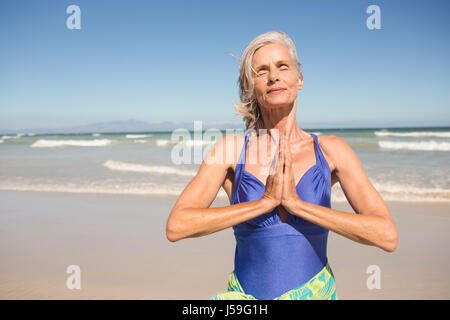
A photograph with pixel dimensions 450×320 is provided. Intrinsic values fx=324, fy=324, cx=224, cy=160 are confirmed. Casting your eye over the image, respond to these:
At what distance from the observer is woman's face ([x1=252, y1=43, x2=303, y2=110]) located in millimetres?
1715

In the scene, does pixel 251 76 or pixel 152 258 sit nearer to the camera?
pixel 251 76

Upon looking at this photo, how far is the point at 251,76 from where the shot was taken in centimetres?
180

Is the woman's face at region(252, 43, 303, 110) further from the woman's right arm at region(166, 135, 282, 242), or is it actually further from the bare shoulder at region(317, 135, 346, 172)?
the woman's right arm at region(166, 135, 282, 242)

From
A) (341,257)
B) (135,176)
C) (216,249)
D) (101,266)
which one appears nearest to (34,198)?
(135,176)

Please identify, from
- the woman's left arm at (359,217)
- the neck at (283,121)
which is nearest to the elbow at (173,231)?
the woman's left arm at (359,217)

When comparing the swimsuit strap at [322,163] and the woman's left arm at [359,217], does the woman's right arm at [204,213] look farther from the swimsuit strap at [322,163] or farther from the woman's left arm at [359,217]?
the swimsuit strap at [322,163]

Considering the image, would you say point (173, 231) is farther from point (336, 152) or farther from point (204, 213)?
point (336, 152)

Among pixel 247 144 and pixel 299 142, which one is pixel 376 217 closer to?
pixel 299 142

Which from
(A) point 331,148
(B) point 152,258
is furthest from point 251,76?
(B) point 152,258

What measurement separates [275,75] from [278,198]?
2.13 ft

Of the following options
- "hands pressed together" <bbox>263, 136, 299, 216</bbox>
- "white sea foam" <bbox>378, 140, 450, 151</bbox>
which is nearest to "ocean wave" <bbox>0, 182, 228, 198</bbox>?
"hands pressed together" <bbox>263, 136, 299, 216</bbox>

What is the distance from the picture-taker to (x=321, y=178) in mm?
1746

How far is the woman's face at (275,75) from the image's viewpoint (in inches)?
67.5

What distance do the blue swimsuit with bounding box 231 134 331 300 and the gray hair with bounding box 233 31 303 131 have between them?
1.34ft
